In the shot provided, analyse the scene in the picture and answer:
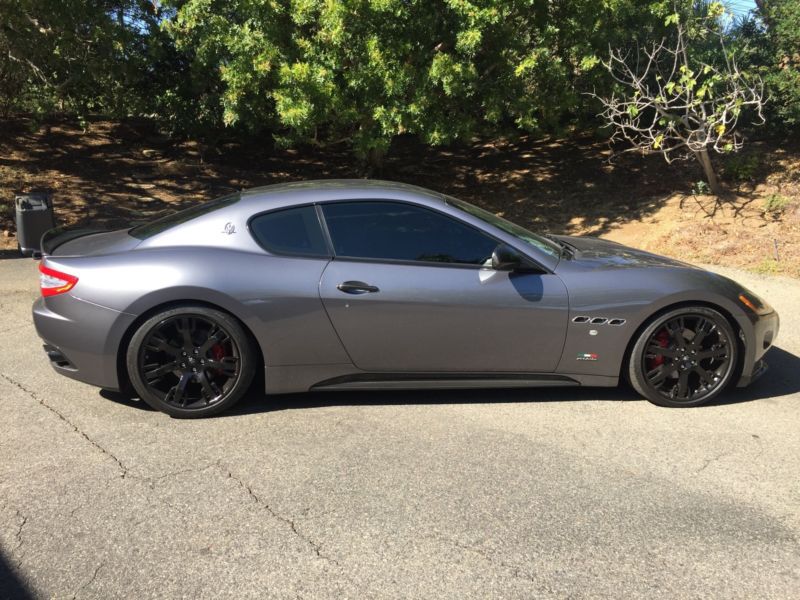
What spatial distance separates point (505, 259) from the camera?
434 cm

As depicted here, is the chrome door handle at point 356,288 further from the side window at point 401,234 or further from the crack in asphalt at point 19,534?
the crack in asphalt at point 19,534

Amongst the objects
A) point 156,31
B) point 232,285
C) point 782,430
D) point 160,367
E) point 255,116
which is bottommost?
point 782,430

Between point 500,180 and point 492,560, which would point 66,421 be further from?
point 500,180

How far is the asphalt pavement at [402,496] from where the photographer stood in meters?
2.84

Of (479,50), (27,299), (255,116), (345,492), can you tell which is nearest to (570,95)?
(479,50)

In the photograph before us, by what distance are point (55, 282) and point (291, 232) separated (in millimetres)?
1514

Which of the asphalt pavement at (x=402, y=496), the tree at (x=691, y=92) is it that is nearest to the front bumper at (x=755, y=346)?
the asphalt pavement at (x=402, y=496)

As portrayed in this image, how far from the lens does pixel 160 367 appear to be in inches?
168

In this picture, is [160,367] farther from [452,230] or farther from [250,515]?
[452,230]

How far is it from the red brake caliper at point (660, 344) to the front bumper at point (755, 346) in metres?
0.53

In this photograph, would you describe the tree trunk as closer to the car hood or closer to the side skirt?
the car hood

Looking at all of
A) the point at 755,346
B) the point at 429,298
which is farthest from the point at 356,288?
the point at 755,346

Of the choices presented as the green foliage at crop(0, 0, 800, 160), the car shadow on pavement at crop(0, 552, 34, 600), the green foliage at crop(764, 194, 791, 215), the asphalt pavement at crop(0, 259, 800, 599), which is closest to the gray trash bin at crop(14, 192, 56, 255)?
the green foliage at crop(0, 0, 800, 160)

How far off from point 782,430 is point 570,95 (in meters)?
7.90
